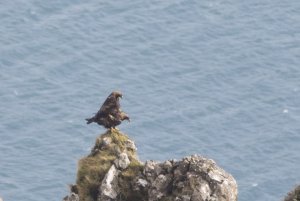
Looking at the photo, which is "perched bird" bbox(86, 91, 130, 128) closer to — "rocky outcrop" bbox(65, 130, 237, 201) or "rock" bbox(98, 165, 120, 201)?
"rocky outcrop" bbox(65, 130, 237, 201)

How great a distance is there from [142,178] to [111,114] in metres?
3.52

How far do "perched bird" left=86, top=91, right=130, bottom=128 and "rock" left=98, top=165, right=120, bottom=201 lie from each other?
2.47 meters

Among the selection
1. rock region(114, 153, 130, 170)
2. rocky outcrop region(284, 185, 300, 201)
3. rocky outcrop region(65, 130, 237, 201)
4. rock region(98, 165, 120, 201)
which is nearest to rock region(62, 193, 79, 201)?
rocky outcrop region(65, 130, 237, 201)

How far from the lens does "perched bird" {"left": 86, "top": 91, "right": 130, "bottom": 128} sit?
3691 cm

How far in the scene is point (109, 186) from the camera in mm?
34562

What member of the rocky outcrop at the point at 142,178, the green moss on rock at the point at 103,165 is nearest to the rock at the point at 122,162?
the rocky outcrop at the point at 142,178

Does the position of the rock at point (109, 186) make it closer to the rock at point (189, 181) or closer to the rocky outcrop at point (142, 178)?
the rocky outcrop at point (142, 178)

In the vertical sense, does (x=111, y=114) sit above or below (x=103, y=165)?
above

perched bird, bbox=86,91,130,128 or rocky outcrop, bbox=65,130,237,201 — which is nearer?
rocky outcrop, bbox=65,130,237,201

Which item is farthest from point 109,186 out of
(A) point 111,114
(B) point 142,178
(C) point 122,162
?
(A) point 111,114

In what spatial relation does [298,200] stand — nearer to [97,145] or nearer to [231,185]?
[231,185]

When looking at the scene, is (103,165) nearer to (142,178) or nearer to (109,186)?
(109,186)

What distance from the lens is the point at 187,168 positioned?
33906 millimetres

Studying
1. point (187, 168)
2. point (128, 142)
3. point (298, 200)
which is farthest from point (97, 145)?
point (298, 200)
